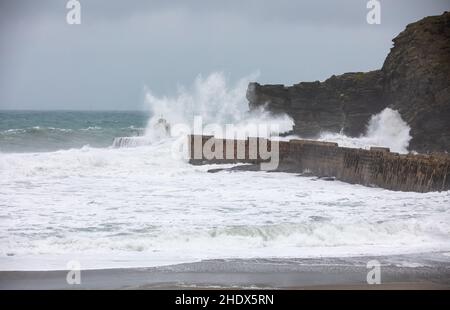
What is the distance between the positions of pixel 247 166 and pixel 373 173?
4.12 metres

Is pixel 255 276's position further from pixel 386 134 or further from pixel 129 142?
pixel 386 134

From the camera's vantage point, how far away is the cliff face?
24.4 meters

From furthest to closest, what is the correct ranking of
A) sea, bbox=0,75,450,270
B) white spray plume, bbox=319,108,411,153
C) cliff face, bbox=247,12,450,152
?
white spray plume, bbox=319,108,411,153 → cliff face, bbox=247,12,450,152 → sea, bbox=0,75,450,270

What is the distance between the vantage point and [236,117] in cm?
3306

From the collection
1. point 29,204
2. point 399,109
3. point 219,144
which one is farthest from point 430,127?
point 29,204

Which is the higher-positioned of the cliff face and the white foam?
the cliff face

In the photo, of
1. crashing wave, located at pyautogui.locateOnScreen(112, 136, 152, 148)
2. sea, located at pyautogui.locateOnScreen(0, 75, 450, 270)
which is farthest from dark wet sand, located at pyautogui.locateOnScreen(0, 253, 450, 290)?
crashing wave, located at pyautogui.locateOnScreen(112, 136, 152, 148)

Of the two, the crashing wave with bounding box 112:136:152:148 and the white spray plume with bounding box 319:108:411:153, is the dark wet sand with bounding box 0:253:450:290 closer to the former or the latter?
the white spray plume with bounding box 319:108:411:153

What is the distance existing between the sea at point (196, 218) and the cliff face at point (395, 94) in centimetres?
988

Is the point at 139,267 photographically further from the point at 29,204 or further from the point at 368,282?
the point at 29,204

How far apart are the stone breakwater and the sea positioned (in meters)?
0.31

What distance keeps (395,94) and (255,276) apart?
22561 mm

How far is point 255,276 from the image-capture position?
711 centimetres

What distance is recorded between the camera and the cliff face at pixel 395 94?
24.4m
